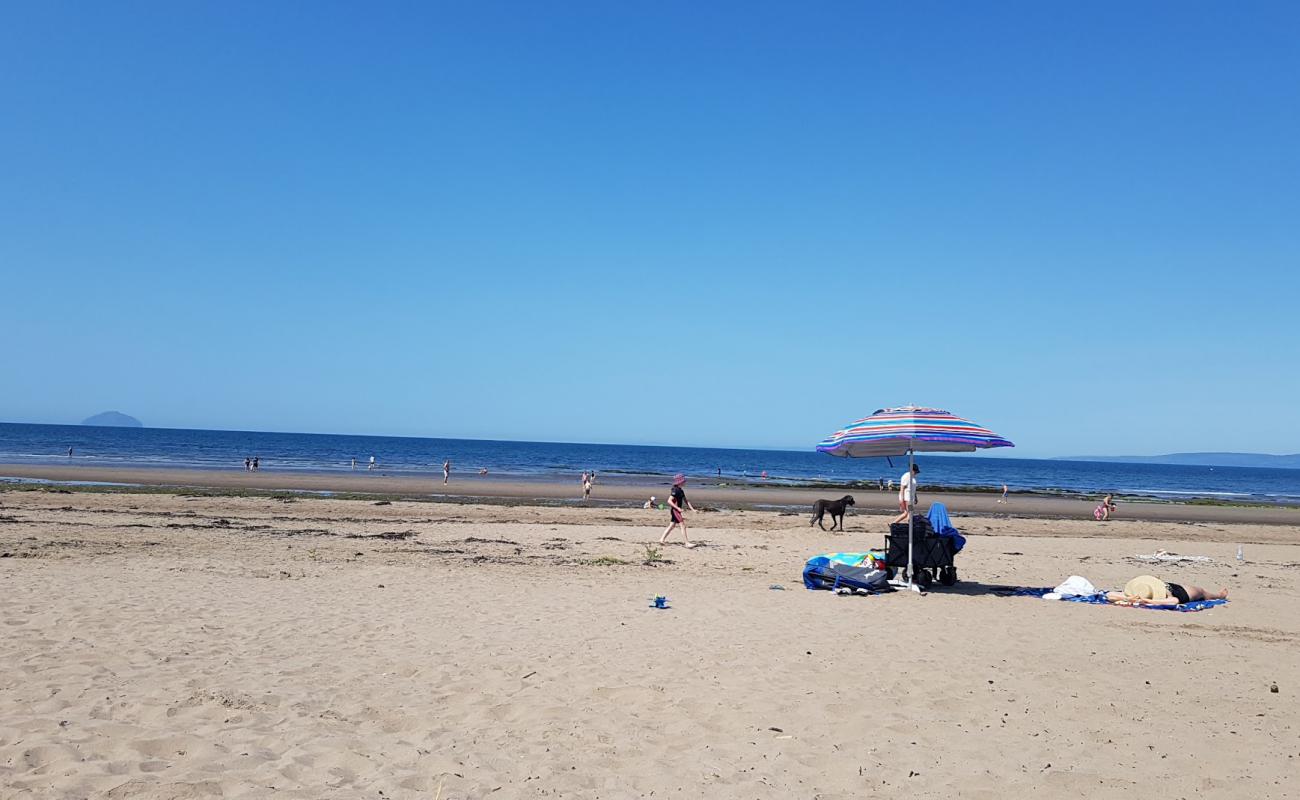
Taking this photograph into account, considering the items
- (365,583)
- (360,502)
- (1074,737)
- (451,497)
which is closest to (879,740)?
(1074,737)

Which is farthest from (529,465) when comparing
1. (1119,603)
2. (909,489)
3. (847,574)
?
(1119,603)

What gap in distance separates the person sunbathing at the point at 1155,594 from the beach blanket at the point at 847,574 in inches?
122

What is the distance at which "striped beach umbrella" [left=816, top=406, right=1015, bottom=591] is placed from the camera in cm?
1112

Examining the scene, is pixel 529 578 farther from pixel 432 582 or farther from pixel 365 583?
pixel 365 583

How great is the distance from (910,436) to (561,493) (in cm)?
2877

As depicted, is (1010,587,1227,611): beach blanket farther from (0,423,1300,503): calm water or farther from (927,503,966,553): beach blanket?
(0,423,1300,503): calm water

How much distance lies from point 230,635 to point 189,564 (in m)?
5.27

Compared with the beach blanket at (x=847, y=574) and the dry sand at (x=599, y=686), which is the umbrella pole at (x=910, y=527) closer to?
the beach blanket at (x=847, y=574)

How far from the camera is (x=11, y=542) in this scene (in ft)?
44.3

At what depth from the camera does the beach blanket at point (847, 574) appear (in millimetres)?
11391

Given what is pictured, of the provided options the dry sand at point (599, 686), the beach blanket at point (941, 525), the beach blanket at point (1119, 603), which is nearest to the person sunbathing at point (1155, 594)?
the beach blanket at point (1119, 603)

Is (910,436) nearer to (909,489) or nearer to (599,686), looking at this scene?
(909,489)

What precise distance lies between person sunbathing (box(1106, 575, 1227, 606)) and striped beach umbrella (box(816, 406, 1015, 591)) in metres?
2.51

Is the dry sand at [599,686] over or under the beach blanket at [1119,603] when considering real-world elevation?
over
